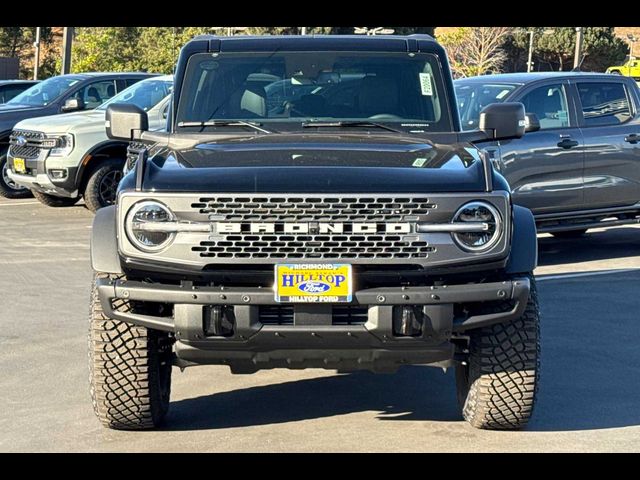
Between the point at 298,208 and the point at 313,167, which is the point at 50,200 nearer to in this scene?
the point at 313,167

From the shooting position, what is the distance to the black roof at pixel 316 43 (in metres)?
7.21

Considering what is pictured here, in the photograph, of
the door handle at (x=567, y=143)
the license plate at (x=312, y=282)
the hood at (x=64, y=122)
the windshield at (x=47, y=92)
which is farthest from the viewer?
the windshield at (x=47, y=92)

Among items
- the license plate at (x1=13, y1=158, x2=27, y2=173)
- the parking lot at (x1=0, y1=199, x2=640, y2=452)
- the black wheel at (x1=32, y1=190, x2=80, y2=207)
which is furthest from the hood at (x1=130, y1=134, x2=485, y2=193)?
the black wheel at (x1=32, y1=190, x2=80, y2=207)

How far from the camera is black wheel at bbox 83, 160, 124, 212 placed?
49.6 ft

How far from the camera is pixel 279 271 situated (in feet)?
17.4

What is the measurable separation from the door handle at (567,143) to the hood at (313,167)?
5803mm

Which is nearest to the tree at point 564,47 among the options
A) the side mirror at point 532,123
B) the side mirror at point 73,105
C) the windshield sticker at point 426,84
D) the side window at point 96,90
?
the side window at point 96,90

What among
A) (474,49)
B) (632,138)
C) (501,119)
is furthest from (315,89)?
(474,49)

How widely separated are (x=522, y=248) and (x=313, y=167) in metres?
1.04

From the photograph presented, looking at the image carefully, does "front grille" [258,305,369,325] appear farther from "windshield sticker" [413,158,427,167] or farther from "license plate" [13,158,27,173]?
"license plate" [13,158,27,173]

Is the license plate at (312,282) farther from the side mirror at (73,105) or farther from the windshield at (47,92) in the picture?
the windshield at (47,92)

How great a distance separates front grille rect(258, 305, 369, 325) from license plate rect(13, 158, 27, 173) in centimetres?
1073
